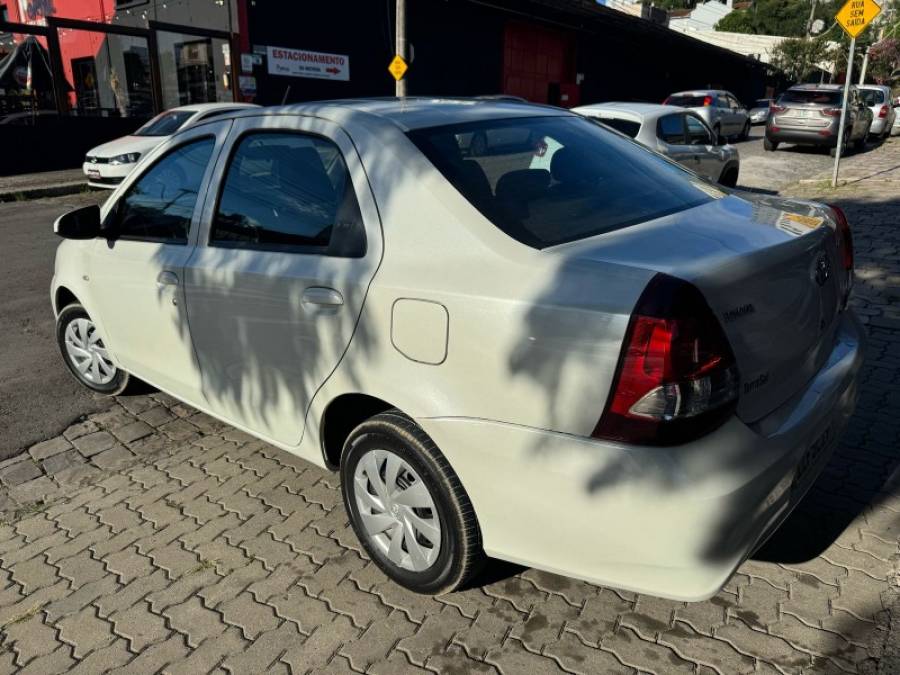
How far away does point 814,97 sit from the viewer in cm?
1722

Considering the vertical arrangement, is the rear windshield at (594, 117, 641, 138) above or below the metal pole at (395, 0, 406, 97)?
below

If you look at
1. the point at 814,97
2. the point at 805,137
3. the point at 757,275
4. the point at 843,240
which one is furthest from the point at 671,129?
the point at 814,97

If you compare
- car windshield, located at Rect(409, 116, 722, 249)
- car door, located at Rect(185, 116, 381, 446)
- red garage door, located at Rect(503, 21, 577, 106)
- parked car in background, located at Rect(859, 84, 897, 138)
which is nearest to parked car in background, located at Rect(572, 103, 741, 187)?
car windshield, located at Rect(409, 116, 722, 249)

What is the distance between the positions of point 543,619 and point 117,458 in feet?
8.13

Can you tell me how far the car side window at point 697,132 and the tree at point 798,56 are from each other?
52.7 metres

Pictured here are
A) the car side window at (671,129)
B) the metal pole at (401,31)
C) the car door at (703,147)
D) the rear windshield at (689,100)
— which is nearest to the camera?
the car side window at (671,129)

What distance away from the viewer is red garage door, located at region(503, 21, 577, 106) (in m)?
26.8

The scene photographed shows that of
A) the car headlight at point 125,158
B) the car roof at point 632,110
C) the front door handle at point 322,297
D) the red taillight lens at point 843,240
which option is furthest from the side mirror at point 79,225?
the car headlight at point 125,158

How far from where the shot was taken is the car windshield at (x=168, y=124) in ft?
43.0

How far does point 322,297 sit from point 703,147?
339 inches

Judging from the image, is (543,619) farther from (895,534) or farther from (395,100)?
(395,100)

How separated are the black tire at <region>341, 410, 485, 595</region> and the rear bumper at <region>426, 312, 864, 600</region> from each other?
0.06 m

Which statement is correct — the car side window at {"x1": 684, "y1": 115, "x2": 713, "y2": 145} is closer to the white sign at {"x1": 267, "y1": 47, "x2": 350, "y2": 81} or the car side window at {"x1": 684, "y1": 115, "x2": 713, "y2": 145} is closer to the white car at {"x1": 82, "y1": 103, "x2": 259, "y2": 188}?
the white car at {"x1": 82, "y1": 103, "x2": 259, "y2": 188}

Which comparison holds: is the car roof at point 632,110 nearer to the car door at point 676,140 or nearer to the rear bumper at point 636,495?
the car door at point 676,140
